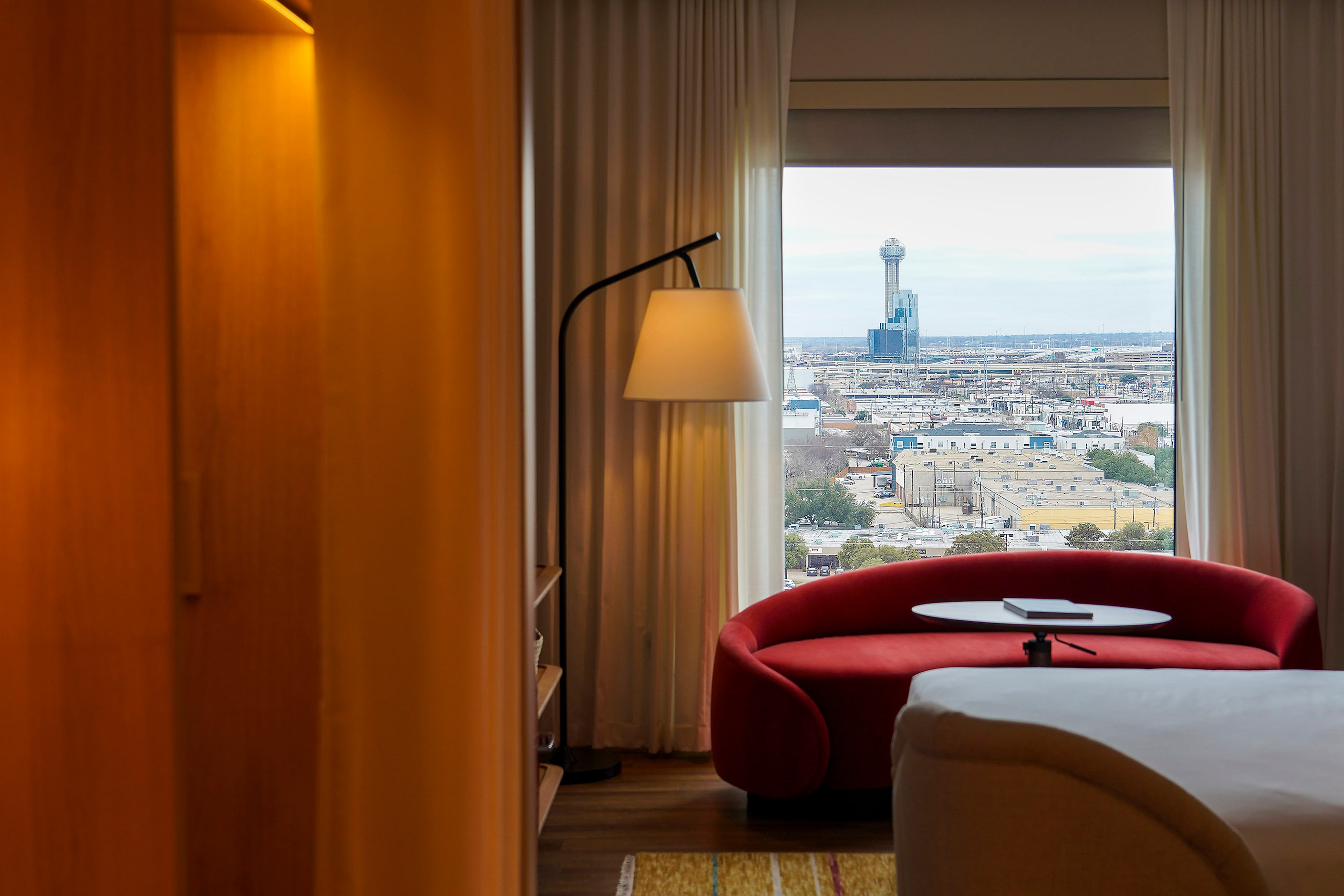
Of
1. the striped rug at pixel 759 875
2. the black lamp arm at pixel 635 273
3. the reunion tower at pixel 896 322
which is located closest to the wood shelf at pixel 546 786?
the striped rug at pixel 759 875

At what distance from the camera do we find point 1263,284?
3945 millimetres

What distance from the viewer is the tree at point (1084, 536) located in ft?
14.1

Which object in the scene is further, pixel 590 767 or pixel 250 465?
pixel 590 767

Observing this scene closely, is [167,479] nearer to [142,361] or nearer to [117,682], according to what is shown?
[142,361]

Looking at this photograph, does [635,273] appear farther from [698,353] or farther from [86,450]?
[86,450]

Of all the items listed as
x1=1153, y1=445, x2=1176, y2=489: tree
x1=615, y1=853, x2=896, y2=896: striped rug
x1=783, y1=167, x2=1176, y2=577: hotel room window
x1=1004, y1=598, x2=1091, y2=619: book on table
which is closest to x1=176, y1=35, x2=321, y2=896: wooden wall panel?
x1=615, y1=853, x2=896, y2=896: striped rug

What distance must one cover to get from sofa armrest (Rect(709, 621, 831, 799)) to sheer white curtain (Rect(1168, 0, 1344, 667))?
2.00 metres

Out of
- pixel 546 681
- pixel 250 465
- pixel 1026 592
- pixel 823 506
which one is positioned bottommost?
pixel 546 681

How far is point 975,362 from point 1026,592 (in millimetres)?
1013

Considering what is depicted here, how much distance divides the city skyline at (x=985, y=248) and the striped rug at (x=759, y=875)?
86.5 inches

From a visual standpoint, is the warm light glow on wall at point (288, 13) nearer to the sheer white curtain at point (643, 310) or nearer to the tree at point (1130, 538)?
the sheer white curtain at point (643, 310)

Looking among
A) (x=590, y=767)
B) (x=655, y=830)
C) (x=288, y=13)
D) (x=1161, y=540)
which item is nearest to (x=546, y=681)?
(x=655, y=830)

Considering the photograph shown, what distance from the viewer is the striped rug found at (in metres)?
2.66

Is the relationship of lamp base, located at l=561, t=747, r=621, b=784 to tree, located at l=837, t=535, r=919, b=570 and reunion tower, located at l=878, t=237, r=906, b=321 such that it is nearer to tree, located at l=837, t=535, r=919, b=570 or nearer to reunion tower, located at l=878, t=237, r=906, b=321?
tree, located at l=837, t=535, r=919, b=570
